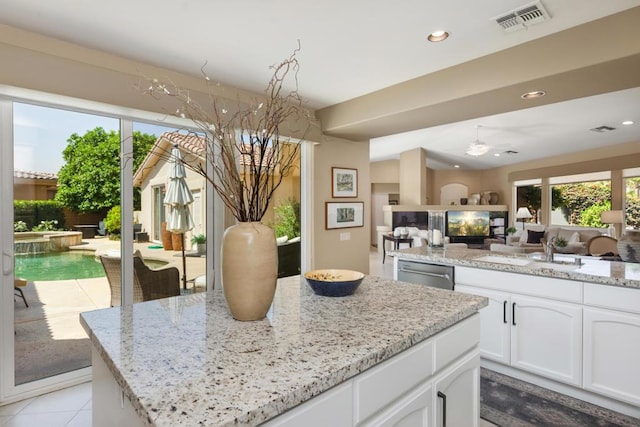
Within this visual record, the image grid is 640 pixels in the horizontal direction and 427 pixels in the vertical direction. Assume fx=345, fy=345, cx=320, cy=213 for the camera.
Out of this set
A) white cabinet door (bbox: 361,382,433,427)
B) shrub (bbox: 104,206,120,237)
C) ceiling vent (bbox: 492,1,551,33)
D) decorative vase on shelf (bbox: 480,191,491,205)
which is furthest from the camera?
decorative vase on shelf (bbox: 480,191,491,205)

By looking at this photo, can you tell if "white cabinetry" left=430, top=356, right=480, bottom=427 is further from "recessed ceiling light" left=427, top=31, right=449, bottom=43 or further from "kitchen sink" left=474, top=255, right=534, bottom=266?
"recessed ceiling light" left=427, top=31, right=449, bottom=43

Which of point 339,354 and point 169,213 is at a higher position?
point 169,213

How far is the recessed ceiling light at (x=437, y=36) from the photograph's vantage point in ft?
7.85

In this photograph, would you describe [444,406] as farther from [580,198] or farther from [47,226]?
[580,198]

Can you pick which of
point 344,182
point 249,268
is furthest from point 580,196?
point 249,268

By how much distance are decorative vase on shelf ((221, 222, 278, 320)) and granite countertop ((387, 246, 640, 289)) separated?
196 centimetres

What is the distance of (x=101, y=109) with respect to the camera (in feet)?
8.86

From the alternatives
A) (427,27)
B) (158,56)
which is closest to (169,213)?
(158,56)

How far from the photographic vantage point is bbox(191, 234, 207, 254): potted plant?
3.37 meters

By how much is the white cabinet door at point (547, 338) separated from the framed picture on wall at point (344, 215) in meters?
2.32

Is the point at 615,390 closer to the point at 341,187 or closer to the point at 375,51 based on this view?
the point at 375,51

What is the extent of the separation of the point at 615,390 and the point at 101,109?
4012mm

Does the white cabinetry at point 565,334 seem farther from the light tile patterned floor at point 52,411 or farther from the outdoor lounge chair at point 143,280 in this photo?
the light tile patterned floor at point 52,411

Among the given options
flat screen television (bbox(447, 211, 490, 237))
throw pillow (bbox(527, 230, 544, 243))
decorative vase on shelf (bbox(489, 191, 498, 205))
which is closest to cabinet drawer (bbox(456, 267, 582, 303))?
throw pillow (bbox(527, 230, 544, 243))
